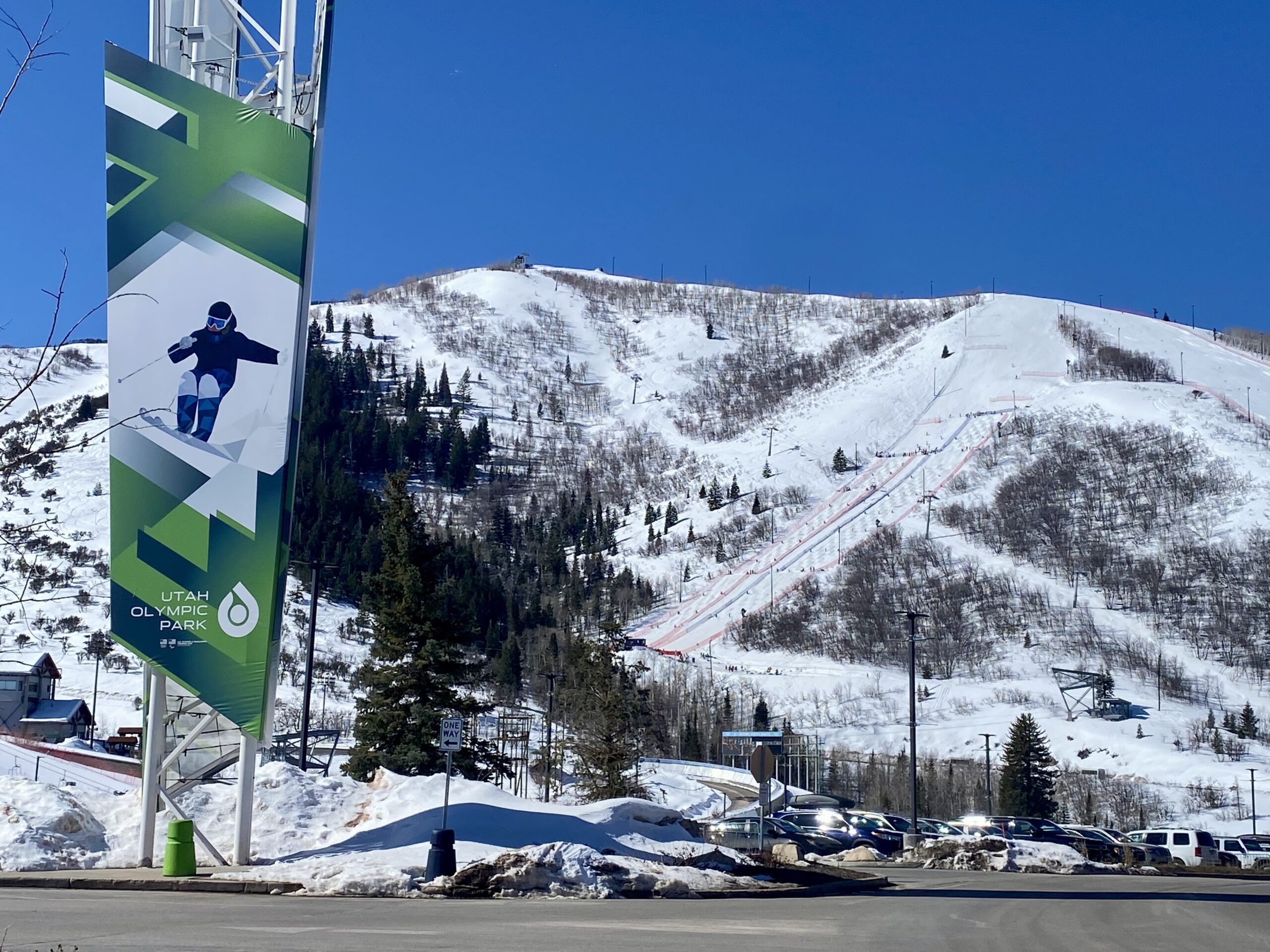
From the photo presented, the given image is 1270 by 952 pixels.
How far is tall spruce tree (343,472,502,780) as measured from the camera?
34781 mm

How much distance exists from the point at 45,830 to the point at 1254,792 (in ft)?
209

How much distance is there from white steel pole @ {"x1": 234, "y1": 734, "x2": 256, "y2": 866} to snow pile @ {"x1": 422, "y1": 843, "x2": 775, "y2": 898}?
3802 millimetres

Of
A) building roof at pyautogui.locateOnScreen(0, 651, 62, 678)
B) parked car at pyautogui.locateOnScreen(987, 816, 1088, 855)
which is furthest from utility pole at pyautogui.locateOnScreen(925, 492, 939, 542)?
parked car at pyautogui.locateOnScreen(987, 816, 1088, 855)

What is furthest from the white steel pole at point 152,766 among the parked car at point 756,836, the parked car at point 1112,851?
the parked car at point 1112,851

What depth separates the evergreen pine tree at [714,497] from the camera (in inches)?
6471

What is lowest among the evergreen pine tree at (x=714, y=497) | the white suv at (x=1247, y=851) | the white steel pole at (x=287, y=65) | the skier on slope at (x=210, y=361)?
the white suv at (x=1247, y=851)

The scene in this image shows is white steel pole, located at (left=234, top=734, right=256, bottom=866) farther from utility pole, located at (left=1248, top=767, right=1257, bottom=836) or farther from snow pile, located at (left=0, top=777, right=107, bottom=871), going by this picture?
utility pole, located at (left=1248, top=767, right=1257, bottom=836)

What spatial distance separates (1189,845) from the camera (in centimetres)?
4275

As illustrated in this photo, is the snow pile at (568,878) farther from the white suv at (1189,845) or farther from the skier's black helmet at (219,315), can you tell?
the white suv at (1189,845)

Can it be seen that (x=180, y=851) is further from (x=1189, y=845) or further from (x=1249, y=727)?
(x=1249, y=727)

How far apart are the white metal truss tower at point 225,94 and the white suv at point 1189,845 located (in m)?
32.7

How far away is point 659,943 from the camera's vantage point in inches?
482

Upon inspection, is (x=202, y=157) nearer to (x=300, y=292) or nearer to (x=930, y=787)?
(x=300, y=292)

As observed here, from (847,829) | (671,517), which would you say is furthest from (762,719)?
(671,517)
